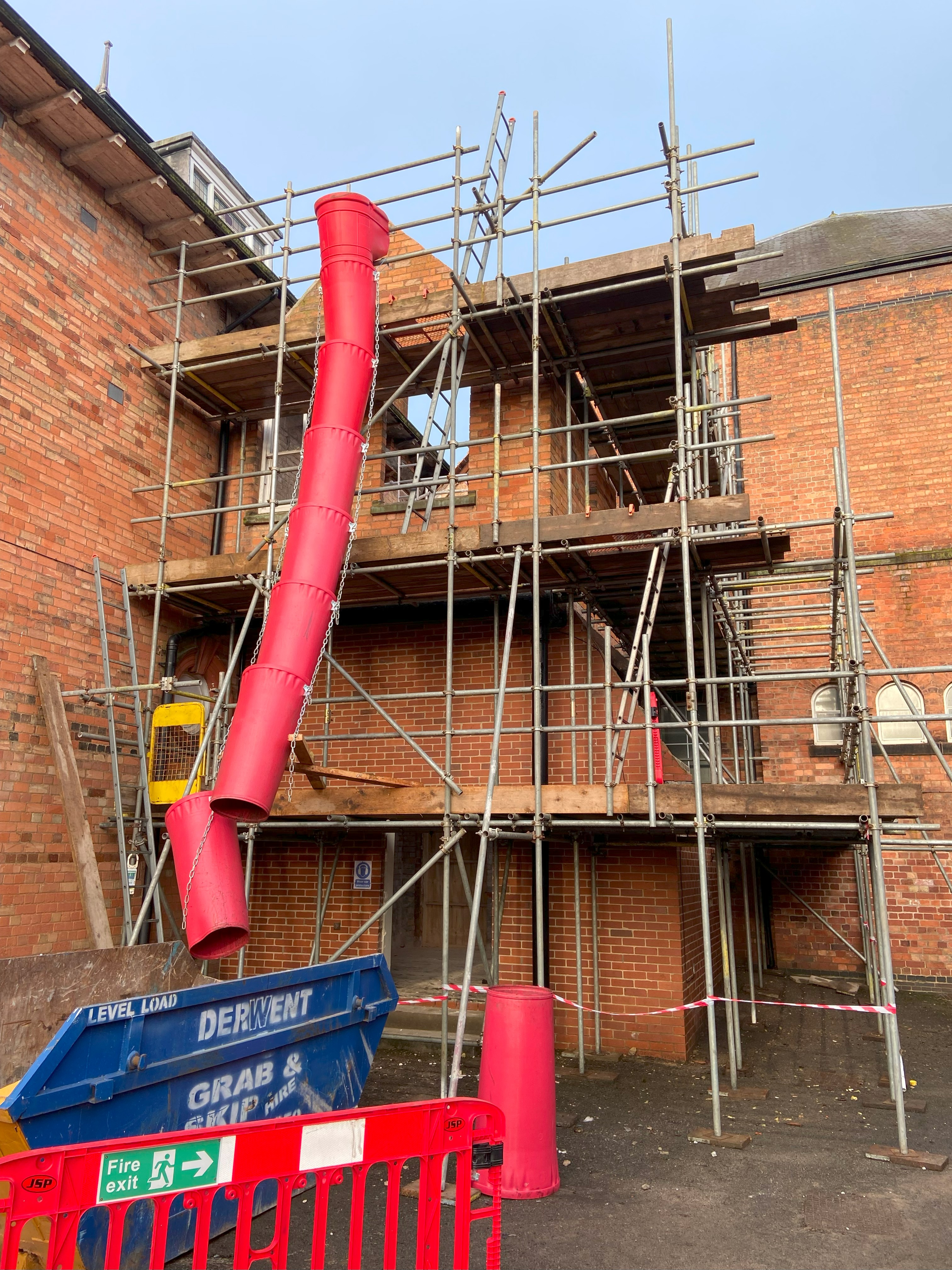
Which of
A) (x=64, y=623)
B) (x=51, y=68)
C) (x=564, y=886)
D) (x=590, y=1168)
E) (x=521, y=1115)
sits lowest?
(x=590, y=1168)

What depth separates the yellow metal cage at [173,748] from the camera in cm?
902

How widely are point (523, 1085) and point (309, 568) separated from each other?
157 inches

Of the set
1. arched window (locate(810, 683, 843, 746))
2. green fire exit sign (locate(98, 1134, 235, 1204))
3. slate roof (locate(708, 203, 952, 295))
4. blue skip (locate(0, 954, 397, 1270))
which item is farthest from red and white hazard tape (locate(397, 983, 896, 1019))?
slate roof (locate(708, 203, 952, 295))

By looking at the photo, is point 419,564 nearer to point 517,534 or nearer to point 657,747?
point 517,534

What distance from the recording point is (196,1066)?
4875 millimetres

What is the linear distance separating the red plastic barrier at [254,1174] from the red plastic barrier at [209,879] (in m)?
2.75

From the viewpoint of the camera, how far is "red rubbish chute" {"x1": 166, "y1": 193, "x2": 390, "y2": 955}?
21.5 ft

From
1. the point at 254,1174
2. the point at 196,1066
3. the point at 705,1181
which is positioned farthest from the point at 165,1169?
the point at 705,1181

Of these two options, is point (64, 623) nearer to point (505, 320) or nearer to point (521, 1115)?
point (505, 320)

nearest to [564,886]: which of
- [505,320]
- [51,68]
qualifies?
[505,320]

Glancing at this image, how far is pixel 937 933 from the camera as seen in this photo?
497 inches

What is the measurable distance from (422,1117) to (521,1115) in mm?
1890

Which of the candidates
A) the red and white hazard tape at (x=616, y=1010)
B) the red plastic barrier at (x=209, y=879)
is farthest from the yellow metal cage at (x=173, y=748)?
the red and white hazard tape at (x=616, y=1010)

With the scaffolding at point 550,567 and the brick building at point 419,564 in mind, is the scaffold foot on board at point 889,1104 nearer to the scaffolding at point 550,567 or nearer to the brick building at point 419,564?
the scaffolding at point 550,567
